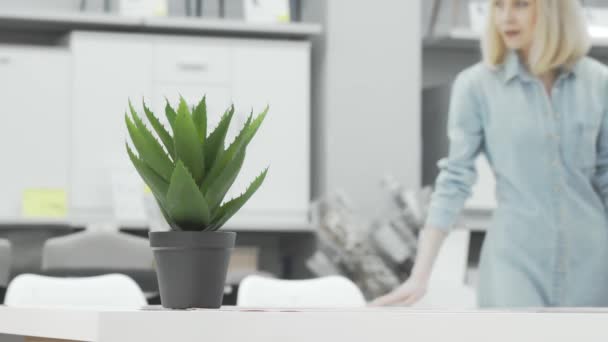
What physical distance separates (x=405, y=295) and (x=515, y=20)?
81 cm

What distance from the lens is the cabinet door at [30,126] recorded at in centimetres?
508

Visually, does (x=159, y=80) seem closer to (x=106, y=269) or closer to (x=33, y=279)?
(x=106, y=269)

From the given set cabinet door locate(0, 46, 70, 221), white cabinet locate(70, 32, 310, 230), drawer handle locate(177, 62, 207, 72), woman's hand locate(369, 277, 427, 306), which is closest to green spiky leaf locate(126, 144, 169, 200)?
woman's hand locate(369, 277, 427, 306)

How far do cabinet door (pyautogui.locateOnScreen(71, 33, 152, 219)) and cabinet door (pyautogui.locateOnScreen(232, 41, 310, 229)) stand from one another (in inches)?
19.0

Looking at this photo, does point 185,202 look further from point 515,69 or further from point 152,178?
point 515,69

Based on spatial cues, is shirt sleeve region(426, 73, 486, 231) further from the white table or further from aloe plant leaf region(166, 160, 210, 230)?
the white table

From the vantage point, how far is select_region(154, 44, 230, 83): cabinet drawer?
525 centimetres

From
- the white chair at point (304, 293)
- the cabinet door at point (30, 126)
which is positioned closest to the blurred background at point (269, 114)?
the cabinet door at point (30, 126)

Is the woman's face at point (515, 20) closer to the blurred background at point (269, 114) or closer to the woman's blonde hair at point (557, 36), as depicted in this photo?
the woman's blonde hair at point (557, 36)

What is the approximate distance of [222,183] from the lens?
116cm

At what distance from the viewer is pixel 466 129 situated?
258cm

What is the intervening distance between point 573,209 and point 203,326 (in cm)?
178

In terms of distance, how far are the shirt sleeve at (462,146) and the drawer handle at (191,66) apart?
9.34 feet

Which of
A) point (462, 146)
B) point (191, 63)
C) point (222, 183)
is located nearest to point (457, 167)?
point (462, 146)
